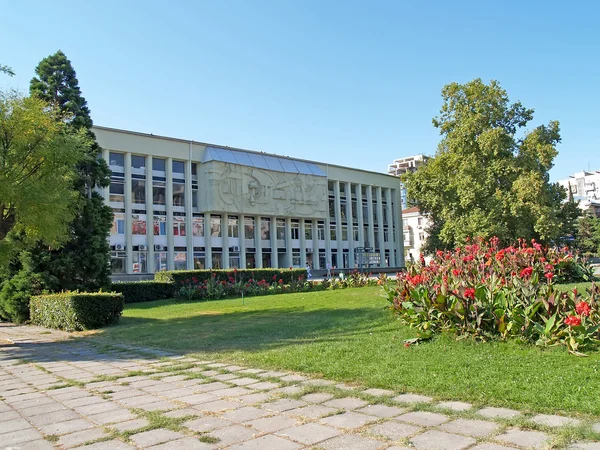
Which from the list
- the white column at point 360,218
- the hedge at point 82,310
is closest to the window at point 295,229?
the white column at point 360,218

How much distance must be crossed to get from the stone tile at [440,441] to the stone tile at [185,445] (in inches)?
64.9

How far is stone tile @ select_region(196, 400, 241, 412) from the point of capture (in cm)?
512

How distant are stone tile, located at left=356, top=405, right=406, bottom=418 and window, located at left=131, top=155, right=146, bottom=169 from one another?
44.5 m

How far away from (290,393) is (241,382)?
0.99m

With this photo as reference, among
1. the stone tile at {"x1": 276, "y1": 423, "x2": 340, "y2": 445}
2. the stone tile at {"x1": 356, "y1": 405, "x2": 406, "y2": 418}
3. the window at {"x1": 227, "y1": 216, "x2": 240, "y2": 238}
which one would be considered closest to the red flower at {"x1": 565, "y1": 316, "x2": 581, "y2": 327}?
the stone tile at {"x1": 356, "y1": 405, "x2": 406, "y2": 418}

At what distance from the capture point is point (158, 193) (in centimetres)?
4722

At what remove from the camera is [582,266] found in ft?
47.6

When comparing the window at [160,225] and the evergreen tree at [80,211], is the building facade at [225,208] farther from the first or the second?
the evergreen tree at [80,211]

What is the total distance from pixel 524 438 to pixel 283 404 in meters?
2.37

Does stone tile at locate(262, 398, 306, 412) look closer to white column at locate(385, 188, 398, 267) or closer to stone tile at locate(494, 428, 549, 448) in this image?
stone tile at locate(494, 428, 549, 448)

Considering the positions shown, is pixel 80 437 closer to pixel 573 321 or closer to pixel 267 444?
pixel 267 444

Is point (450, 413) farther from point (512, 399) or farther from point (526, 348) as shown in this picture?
point (526, 348)

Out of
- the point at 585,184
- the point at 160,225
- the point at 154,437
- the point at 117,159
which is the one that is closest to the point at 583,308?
the point at 154,437

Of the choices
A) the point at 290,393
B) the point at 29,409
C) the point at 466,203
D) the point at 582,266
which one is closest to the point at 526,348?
the point at 290,393
